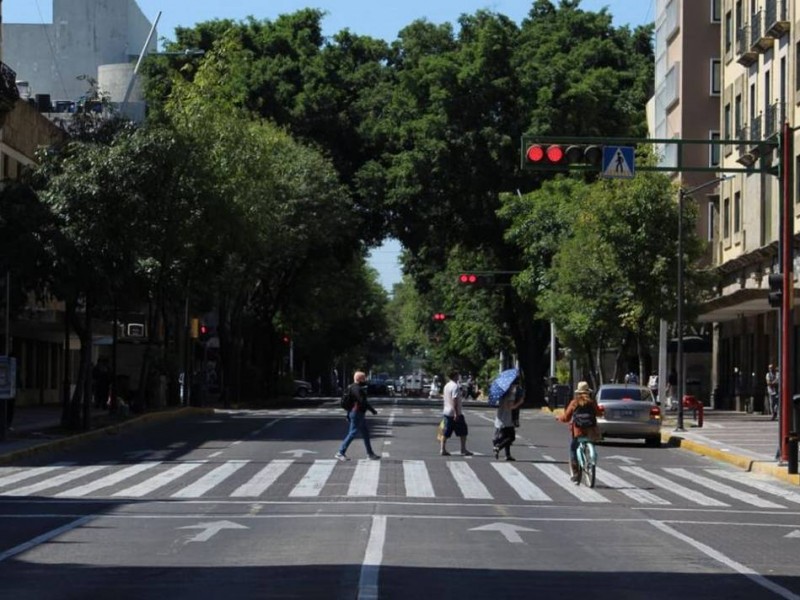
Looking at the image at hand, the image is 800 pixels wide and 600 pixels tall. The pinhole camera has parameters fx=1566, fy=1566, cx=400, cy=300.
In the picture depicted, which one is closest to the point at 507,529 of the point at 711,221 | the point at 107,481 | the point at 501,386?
the point at 107,481

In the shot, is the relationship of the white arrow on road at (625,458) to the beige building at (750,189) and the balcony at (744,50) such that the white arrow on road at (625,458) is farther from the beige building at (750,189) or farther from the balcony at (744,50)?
the balcony at (744,50)

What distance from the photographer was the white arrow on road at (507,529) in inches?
699

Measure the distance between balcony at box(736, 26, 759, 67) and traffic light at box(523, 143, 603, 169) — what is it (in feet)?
89.0

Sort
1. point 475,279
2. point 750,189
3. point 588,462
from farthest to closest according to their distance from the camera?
point 475,279
point 750,189
point 588,462

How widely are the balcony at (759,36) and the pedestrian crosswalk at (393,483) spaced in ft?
77.9

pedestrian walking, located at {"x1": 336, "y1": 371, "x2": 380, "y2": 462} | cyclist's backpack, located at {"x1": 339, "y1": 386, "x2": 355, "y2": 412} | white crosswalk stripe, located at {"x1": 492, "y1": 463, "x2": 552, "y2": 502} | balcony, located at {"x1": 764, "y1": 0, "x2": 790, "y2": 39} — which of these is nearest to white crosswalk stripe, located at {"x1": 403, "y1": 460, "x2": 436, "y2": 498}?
pedestrian walking, located at {"x1": 336, "y1": 371, "x2": 380, "y2": 462}

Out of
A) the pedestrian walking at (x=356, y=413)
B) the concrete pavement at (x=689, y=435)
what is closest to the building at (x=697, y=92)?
the concrete pavement at (x=689, y=435)

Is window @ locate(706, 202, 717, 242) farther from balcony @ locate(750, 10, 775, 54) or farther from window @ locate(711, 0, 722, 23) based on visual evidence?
balcony @ locate(750, 10, 775, 54)

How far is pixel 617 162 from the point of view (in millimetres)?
27984

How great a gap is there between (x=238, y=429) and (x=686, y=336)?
26997 millimetres

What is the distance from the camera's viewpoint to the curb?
30.8 metres

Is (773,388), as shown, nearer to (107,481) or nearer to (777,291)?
(777,291)

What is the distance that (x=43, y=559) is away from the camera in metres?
15.5

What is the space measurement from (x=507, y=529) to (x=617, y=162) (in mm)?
10976
